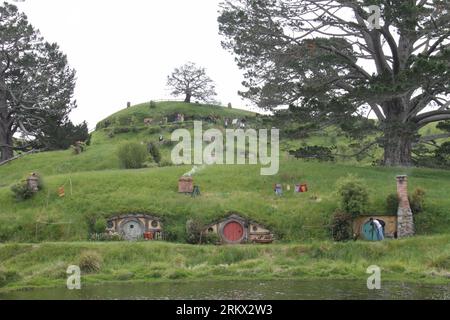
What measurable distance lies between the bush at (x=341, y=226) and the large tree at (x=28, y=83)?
36.3 metres

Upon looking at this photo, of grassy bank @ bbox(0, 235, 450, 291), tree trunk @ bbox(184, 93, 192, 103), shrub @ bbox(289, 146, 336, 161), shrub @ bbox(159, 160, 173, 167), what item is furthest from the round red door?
tree trunk @ bbox(184, 93, 192, 103)

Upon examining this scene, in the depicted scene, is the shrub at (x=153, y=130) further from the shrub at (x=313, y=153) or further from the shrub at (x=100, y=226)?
the shrub at (x=100, y=226)

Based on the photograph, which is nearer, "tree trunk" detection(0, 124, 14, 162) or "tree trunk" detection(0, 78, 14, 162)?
"tree trunk" detection(0, 78, 14, 162)

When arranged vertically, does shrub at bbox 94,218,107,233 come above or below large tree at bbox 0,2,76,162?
below

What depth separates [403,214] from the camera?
33.2 meters

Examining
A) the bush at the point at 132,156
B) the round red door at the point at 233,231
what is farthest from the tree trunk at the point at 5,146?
the round red door at the point at 233,231

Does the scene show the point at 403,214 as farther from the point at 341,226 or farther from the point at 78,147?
the point at 78,147

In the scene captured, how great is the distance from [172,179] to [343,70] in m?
15.0

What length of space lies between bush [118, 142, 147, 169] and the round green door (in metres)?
23.1

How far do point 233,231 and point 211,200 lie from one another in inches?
136

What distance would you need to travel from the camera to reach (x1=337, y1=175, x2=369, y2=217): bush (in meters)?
33.3

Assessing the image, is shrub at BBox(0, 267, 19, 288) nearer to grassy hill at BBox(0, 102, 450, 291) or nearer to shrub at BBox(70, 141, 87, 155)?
grassy hill at BBox(0, 102, 450, 291)

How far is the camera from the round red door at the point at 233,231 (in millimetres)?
34656

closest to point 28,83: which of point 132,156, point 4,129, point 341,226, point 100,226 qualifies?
point 4,129
